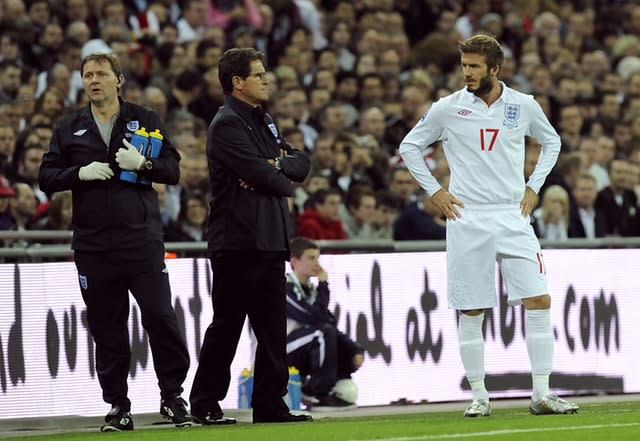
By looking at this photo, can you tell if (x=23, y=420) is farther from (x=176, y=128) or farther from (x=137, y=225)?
(x=176, y=128)

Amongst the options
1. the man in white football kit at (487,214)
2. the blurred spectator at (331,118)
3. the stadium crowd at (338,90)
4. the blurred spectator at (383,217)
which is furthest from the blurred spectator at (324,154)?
the man in white football kit at (487,214)

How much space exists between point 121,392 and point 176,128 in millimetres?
6803

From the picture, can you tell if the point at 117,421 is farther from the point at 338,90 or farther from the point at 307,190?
the point at 338,90

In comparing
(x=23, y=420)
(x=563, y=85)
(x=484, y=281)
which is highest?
(x=563, y=85)

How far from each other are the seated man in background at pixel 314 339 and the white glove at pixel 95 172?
305 centimetres

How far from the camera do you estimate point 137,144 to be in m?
11.3

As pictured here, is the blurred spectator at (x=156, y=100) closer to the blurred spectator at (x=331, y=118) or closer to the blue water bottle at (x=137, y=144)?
the blurred spectator at (x=331, y=118)

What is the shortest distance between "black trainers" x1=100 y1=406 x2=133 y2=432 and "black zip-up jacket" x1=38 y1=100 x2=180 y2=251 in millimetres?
1046

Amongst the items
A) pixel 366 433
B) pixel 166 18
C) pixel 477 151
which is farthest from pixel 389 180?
pixel 366 433

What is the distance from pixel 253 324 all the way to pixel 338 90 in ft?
32.2

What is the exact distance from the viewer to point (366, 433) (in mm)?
9883

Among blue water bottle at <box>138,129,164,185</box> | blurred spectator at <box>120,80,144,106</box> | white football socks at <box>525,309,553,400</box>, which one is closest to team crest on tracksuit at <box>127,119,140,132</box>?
blue water bottle at <box>138,129,164,185</box>

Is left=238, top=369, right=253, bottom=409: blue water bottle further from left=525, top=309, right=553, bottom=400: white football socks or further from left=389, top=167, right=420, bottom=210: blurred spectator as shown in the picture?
left=389, top=167, right=420, bottom=210: blurred spectator

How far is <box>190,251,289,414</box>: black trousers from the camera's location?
37.1 ft
